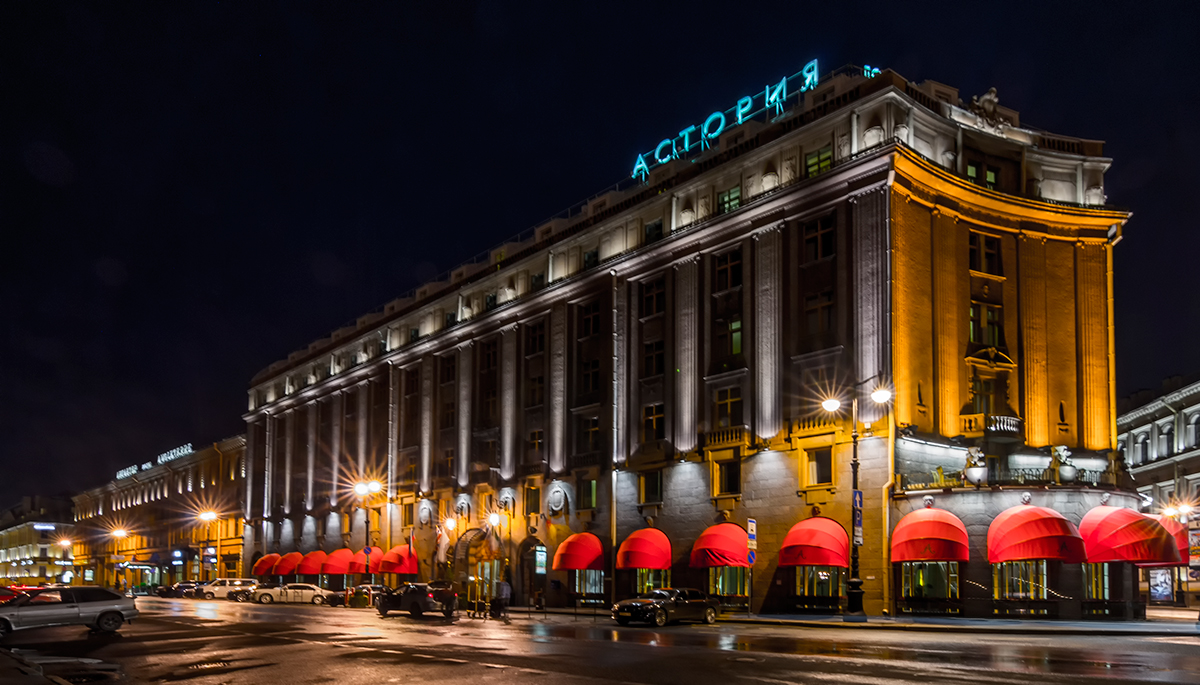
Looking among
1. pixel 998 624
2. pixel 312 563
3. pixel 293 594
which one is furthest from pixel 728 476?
pixel 312 563

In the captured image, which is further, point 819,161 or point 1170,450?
point 1170,450

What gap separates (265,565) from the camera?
301 ft

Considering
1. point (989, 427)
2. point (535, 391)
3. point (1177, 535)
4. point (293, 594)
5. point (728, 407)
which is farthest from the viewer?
point (293, 594)

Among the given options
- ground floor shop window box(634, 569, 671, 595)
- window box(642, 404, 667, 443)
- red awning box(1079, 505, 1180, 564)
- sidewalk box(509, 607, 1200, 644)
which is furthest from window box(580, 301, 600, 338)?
red awning box(1079, 505, 1180, 564)

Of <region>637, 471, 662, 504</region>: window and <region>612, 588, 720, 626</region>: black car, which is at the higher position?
<region>637, 471, 662, 504</region>: window

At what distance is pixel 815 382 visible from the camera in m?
45.7

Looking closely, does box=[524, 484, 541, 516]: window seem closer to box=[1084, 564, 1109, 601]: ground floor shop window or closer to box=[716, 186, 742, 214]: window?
box=[716, 186, 742, 214]: window

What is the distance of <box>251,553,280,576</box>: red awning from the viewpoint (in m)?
91.3

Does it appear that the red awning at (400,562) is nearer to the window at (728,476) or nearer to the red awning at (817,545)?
the window at (728,476)

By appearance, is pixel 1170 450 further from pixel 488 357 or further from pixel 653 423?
pixel 488 357

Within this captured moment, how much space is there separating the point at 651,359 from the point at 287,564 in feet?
154

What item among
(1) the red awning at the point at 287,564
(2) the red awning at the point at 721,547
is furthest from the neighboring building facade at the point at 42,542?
(2) the red awning at the point at 721,547

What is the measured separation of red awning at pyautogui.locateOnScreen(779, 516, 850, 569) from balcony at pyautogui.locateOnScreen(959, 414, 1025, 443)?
7.43 meters

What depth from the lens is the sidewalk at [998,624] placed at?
31.7 metres
